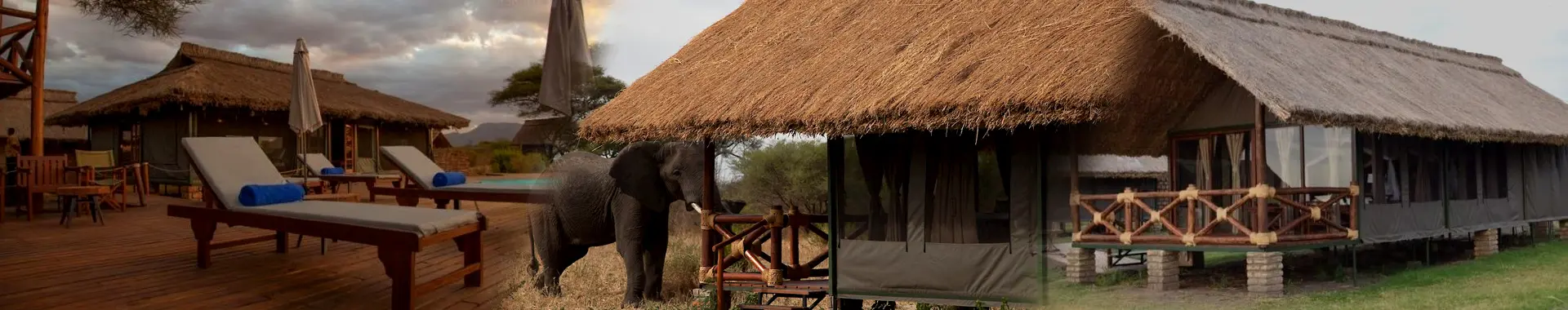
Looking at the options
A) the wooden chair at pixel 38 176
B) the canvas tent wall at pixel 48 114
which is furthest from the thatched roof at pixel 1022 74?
the canvas tent wall at pixel 48 114

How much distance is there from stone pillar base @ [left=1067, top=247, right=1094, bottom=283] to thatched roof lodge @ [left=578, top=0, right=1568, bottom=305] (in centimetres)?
1

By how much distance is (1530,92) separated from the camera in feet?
29.3

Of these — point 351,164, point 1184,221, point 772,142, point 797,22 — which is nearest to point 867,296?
point 1184,221

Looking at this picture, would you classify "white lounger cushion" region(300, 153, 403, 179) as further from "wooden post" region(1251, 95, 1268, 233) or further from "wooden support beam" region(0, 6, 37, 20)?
"wooden post" region(1251, 95, 1268, 233)

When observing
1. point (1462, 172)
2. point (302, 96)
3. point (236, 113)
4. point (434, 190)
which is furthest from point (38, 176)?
point (1462, 172)

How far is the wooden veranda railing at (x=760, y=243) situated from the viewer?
573 cm

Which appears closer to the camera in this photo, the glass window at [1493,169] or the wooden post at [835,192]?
the wooden post at [835,192]

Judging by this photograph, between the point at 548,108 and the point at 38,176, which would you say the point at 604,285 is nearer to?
the point at 548,108

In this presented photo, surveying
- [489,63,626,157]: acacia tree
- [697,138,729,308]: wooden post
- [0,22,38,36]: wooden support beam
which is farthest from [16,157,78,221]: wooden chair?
[697,138,729,308]: wooden post

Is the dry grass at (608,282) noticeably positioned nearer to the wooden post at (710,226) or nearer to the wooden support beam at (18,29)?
the wooden post at (710,226)

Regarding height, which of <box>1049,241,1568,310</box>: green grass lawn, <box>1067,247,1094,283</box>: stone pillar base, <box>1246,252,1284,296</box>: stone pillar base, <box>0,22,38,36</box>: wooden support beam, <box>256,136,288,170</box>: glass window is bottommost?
<box>1049,241,1568,310</box>: green grass lawn

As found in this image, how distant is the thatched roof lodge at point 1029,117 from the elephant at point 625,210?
1.57 feet

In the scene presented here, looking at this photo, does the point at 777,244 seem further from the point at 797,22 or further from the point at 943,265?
the point at 797,22

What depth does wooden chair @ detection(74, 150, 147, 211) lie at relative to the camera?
652 centimetres
